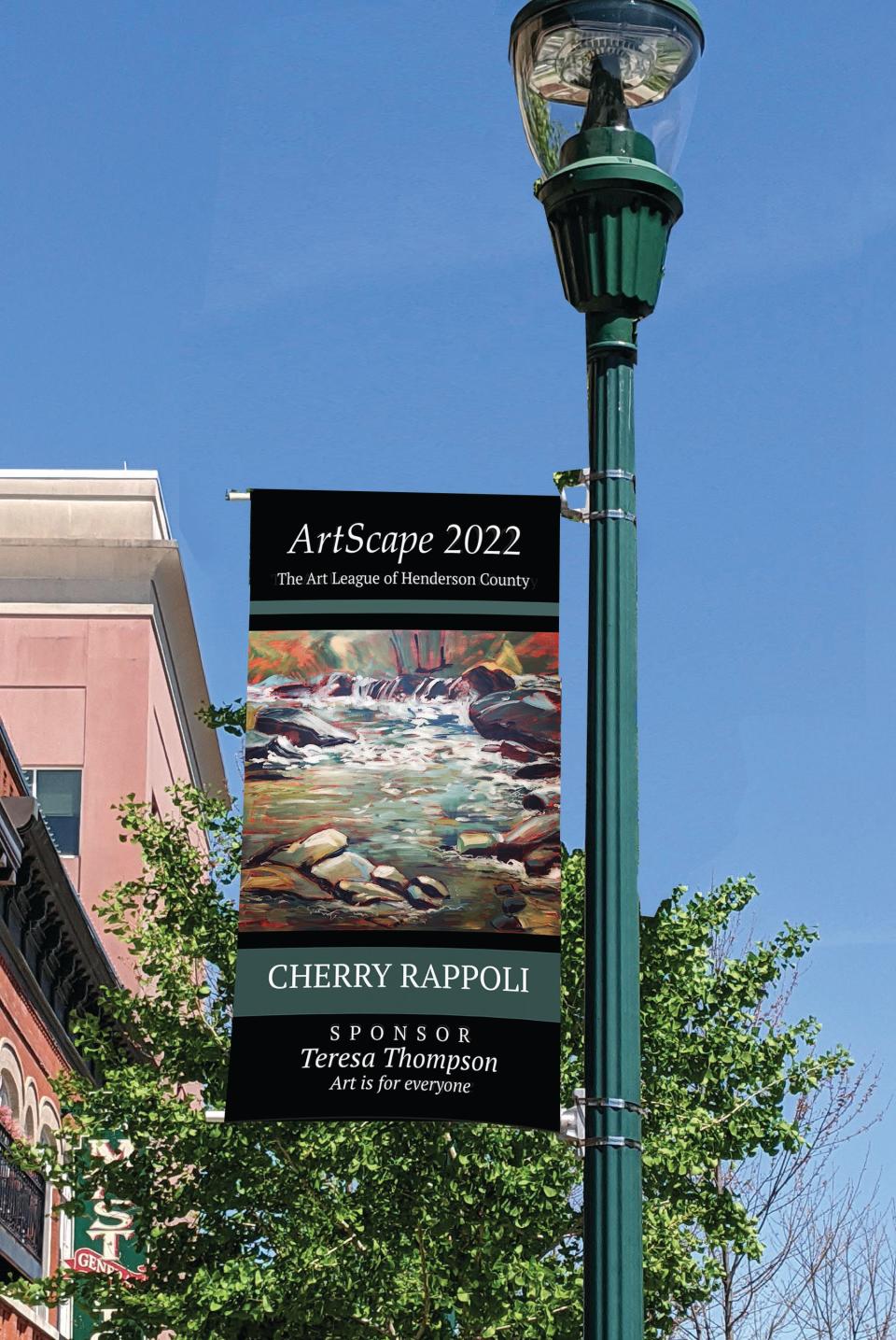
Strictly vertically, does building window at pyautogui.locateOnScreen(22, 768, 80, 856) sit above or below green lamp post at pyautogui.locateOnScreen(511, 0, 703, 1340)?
above

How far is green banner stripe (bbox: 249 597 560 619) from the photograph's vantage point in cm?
793

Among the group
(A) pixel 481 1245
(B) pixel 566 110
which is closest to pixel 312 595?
(B) pixel 566 110

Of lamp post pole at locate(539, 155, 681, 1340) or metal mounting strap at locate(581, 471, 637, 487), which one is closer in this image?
lamp post pole at locate(539, 155, 681, 1340)

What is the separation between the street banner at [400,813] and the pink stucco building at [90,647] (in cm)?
4167

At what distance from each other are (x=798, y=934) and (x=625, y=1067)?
19.3 m

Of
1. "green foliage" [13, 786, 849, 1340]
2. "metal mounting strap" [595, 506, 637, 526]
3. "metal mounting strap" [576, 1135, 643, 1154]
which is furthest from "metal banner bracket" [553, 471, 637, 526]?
"green foliage" [13, 786, 849, 1340]

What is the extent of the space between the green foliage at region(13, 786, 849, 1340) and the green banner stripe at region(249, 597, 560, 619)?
1542cm

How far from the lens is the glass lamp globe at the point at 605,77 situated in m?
8.19

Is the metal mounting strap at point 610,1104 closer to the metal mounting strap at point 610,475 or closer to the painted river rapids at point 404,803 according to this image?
the painted river rapids at point 404,803

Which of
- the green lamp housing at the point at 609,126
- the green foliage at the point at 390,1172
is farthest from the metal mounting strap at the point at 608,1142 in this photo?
the green foliage at the point at 390,1172

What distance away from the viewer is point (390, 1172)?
23156 mm

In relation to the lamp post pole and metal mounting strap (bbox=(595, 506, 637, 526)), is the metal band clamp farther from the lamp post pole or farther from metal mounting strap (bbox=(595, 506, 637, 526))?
metal mounting strap (bbox=(595, 506, 637, 526))

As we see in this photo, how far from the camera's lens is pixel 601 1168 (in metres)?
7.19

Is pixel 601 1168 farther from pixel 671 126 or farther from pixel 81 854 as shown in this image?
pixel 81 854
